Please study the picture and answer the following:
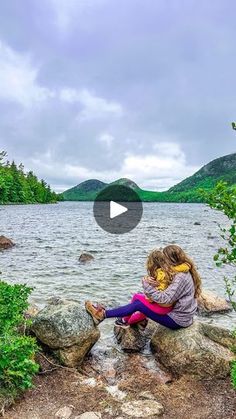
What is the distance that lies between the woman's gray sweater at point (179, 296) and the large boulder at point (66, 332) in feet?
4.84

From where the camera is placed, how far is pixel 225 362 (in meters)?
7.29

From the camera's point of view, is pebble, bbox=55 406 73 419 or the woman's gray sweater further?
the woman's gray sweater

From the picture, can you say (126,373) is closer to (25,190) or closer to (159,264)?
(159,264)

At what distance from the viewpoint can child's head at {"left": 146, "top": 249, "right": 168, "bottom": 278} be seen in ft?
26.1

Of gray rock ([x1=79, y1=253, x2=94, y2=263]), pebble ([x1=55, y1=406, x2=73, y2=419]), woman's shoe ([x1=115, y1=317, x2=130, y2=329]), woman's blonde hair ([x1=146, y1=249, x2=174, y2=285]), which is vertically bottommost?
pebble ([x1=55, y1=406, x2=73, y2=419])

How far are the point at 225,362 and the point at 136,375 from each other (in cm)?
171

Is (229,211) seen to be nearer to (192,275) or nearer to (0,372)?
(192,275)

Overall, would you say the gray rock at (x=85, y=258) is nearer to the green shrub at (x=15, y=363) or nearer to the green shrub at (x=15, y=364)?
the green shrub at (x=15, y=363)

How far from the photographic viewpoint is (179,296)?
7.81m

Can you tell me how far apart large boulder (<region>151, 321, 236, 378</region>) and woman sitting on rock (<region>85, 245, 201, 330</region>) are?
0.83ft

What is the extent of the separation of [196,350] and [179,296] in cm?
106

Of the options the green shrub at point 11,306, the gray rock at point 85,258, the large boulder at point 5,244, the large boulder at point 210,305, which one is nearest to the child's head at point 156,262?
the green shrub at point 11,306

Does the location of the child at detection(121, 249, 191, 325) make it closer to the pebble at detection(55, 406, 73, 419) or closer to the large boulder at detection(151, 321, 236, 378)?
the large boulder at detection(151, 321, 236, 378)

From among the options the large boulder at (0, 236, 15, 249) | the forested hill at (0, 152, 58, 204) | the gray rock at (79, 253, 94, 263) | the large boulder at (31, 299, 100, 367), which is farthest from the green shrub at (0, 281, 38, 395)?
the forested hill at (0, 152, 58, 204)
